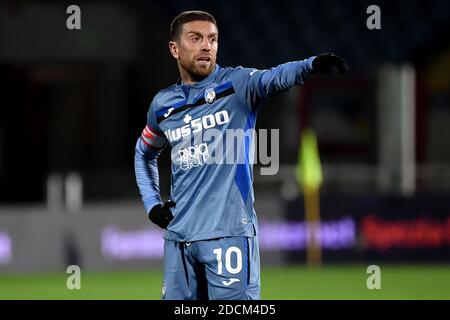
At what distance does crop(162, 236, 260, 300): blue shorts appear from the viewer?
580 centimetres

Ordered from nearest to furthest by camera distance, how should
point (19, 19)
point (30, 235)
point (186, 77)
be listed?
point (186, 77) < point (30, 235) < point (19, 19)

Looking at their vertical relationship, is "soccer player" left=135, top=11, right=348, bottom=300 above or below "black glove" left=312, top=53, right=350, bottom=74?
below

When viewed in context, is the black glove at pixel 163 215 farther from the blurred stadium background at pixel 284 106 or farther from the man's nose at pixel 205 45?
the blurred stadium background at pixel 284 106

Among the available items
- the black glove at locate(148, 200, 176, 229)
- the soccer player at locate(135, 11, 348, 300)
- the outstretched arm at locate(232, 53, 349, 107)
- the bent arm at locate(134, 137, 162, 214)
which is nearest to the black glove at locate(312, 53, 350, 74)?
the outstretched arm at locate(232, 53, 349, 107)

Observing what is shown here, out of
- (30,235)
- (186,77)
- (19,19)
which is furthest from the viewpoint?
(19,19)

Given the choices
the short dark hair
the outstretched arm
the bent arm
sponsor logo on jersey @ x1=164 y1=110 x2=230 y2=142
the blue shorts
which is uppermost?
the short dark hair

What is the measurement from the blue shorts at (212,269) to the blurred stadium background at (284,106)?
26.8 ft

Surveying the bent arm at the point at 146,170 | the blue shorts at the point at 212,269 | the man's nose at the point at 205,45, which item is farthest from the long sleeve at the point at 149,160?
the man's nose at the point at 205,45

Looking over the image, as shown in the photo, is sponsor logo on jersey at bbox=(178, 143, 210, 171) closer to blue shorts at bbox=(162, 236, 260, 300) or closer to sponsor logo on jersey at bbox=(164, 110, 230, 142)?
sponsor logo on jersey at bbox=(164, 110, 230, 142)

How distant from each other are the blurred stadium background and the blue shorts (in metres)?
8.17

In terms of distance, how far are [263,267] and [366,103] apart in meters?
5.31

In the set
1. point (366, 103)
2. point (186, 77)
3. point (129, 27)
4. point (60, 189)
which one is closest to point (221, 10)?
point (129, 27)
